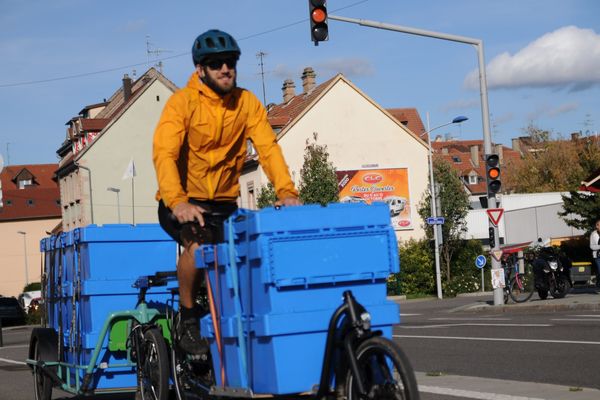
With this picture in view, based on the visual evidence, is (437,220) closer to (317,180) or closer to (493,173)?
(317,180)

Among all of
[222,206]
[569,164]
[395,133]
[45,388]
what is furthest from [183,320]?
[569,164]

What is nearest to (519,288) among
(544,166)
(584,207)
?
(584,207)

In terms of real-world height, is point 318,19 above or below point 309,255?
above

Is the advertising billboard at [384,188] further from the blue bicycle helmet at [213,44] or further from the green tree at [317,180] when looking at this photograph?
the blue bicycle helmet at [213,44]

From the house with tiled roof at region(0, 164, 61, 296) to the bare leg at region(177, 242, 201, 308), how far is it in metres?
103

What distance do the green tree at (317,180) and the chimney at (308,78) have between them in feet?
46.6

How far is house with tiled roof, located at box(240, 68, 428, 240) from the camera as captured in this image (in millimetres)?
62875

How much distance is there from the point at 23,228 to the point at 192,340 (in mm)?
111734

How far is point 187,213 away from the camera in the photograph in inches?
244

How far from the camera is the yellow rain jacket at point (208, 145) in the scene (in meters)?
6.42

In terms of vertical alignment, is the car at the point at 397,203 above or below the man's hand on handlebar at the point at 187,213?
above

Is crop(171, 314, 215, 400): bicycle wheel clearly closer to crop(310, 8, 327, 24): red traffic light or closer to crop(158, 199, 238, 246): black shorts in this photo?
crop(158, 199, 238, 246): black shorts

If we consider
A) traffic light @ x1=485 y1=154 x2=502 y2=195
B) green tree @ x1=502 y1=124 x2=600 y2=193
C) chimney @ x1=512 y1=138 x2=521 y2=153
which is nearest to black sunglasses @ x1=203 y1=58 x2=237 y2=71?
traffic light @ x1=485 y1=154 x2=502 y2=195

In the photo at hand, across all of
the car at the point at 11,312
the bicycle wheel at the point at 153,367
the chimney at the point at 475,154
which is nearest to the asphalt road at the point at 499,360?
the bicycle wheel at the point at 153,367
